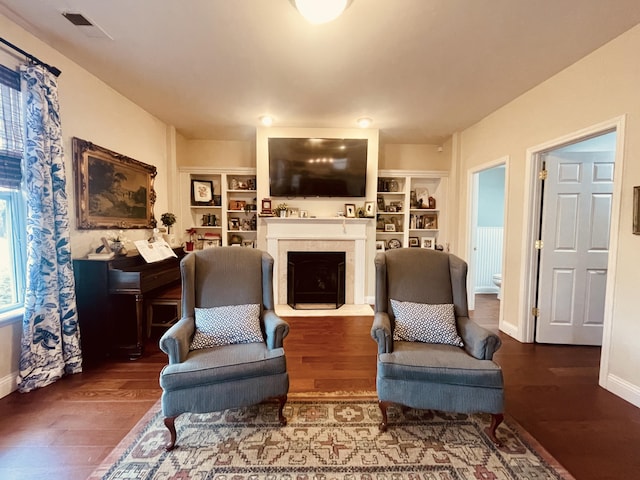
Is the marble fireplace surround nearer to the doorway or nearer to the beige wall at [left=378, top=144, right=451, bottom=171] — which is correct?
the beige wall at [left=378, top=144, right=451, bottom=171]

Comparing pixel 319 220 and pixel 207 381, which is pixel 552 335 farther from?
pixel 207 381

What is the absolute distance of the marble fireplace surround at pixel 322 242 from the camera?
13.9 ft

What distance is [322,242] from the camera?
4.32m

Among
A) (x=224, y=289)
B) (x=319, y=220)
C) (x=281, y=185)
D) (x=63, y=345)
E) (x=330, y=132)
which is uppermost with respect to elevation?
(x=330, y=132)


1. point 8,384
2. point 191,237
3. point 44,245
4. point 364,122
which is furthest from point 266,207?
point 8,384

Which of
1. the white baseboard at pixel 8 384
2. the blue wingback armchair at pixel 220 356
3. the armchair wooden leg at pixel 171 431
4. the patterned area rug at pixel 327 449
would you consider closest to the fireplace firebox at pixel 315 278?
the blue wingback armchair at pixel 220 356

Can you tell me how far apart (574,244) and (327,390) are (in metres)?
2.85

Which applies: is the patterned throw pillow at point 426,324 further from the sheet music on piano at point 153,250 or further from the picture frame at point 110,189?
the picture frame at point 110,189

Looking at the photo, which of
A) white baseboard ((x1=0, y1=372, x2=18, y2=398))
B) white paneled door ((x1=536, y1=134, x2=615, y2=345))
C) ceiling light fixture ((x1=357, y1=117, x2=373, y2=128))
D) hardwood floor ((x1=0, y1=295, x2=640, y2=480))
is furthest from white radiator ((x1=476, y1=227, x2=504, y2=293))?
white baseboard ((x1=0, y1=372, x2=18, y2=398))

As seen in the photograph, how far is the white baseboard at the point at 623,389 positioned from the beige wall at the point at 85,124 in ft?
14.6

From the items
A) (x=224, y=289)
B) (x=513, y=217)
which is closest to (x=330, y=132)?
(x=513, y=217)

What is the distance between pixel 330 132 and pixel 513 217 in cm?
261

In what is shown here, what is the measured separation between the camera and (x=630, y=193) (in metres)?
2.07

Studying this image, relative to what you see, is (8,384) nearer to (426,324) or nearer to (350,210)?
(426,324)
